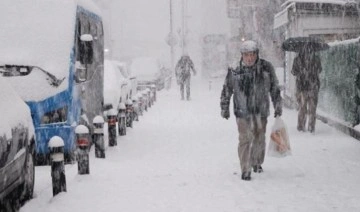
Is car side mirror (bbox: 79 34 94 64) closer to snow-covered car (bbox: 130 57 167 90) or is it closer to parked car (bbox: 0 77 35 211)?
parked car (bbox: 0 77 35 211)

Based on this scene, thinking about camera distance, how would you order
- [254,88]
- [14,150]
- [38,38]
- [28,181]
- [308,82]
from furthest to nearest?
[308,82], [38,38], [254,88], [28,181], [14,150]

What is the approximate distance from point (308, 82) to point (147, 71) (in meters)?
21.7

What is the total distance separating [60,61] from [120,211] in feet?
11.7

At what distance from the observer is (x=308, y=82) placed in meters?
13.5

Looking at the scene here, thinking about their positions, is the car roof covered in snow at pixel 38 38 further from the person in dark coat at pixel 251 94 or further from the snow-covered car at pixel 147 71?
the snow-covered car at pixel 147 71

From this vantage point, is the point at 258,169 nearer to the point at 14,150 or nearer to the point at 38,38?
the point at 14,150

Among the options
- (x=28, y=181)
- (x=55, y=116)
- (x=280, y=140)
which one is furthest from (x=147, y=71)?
(x=28, y=181)

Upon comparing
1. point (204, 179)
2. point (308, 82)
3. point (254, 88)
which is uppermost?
point (254, 88)

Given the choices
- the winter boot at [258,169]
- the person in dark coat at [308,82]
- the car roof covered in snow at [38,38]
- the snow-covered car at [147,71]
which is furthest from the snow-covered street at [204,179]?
the snow-covered car at [147,71]

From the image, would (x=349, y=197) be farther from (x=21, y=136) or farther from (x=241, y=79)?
(x=21, y=136)

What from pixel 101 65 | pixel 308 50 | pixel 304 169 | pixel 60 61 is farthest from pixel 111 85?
pixel 304 169

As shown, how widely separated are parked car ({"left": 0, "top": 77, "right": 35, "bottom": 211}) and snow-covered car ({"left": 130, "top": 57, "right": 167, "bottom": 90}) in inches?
1003

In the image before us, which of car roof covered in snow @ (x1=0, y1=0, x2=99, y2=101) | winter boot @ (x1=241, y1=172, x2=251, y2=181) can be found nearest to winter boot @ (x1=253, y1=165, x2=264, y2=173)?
winter boot @ (x1=241, y1=172, x2=251, y2=181)

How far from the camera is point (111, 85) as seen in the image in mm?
15914
